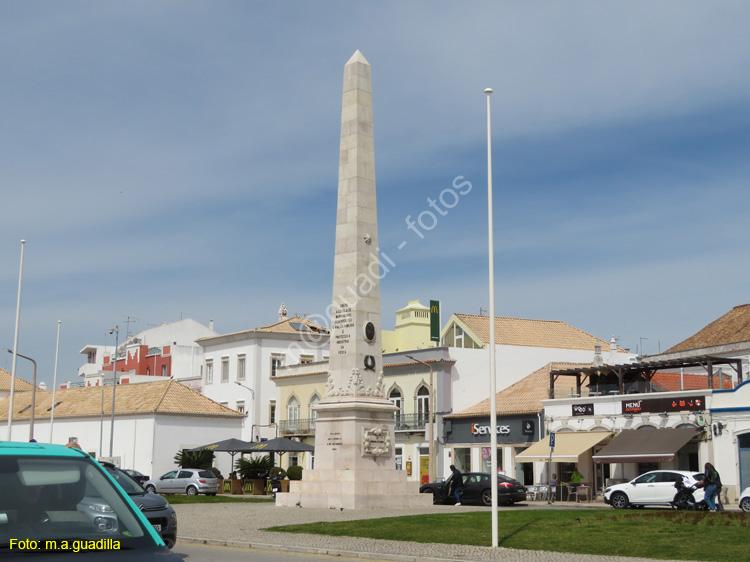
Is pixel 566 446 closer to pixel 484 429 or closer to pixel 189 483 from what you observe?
pixel 484 429

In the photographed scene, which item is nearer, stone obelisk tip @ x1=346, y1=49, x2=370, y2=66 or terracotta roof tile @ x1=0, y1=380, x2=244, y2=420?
stone obelisk tip @ x1=346, y1=49, x2=370, y2=66

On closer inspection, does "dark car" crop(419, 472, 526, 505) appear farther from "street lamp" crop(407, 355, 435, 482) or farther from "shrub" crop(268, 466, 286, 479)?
"shrub" crop(268, 466, 286, 479)

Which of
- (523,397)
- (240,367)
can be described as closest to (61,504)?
(523,397)

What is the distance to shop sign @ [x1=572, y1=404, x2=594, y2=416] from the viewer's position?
45.0 m

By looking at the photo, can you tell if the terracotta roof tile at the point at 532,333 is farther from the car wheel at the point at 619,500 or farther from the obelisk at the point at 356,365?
the obelisk at the point at 356,365

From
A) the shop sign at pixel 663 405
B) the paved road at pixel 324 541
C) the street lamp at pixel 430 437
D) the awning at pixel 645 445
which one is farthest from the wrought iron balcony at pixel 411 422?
the paved road at pixel 324 541

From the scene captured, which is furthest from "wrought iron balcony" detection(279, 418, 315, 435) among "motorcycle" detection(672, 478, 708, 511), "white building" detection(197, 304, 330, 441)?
"motorcycle" detection(672, 478, 708, 511)

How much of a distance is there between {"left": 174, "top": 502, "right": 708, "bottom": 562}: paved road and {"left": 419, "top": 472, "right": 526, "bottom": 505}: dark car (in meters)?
7.55

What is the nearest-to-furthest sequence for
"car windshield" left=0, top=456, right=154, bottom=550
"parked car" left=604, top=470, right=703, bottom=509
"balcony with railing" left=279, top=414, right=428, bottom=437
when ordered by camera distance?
1. "car windshield" left=0, top=456, right=154, bottom=550
2. "parked car" left=604, top=470, right=703, bottom=509
3. "balcony with railing" left=279, top=414, right=428, bottom=437

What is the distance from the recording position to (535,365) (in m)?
60.1

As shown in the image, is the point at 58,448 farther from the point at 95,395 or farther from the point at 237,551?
the point at 95,395

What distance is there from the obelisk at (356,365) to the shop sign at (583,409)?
16.7 meters

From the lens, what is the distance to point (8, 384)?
8769 centimetres

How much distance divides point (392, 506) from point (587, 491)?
612 inches
